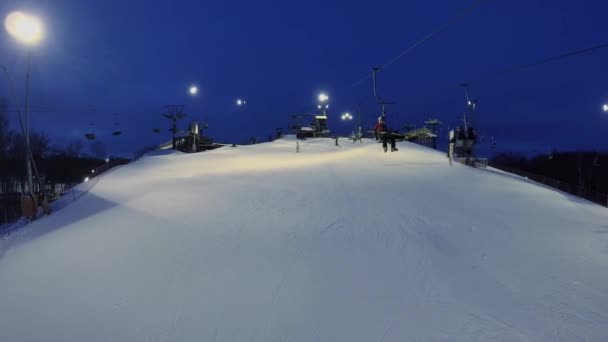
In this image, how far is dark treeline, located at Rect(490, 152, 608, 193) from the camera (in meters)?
57.5

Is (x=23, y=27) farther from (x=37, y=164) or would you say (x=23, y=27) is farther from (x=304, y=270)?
(x=37, y=164)

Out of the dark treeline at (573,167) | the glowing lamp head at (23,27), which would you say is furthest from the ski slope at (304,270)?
the dark treeline at (573,167)

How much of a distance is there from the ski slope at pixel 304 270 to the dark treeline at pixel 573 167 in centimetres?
3735

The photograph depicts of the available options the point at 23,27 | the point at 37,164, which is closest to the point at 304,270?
the point at 23,27

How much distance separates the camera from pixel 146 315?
6.67m

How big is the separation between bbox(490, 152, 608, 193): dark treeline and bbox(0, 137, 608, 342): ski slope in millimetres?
37350

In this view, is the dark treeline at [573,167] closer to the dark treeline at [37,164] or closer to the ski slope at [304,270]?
the ski slope at [304,270]

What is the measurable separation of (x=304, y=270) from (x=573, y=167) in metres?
75.5

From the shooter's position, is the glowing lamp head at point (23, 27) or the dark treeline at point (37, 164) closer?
the glowing lamp head at point (23, 27)

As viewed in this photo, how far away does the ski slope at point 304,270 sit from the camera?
6.42 meters

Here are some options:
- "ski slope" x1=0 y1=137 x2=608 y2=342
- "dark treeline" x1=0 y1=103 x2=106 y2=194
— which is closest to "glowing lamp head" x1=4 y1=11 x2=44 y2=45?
"ski slope" x1=0 y1=137 x2=608 y2=342

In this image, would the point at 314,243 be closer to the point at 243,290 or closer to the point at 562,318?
the point at 243,290

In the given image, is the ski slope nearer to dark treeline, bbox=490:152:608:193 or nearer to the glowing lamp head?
the glowing lamp head

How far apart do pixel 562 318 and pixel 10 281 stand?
10466 millimetres
